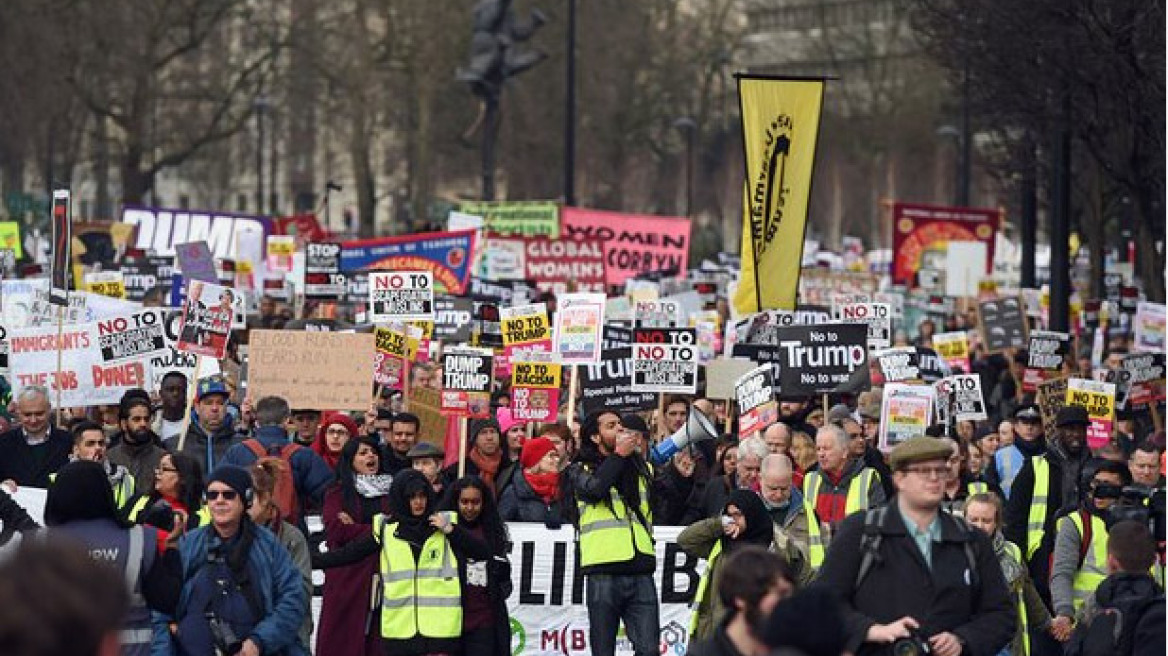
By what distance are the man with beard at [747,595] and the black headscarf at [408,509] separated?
4.24 meters

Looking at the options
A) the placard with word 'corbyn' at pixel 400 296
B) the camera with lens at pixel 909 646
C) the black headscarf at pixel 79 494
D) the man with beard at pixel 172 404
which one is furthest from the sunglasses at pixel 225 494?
the placard with word 'corbyn' at pixel 400 296

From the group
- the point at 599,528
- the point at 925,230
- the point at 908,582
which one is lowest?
the point at 599,528

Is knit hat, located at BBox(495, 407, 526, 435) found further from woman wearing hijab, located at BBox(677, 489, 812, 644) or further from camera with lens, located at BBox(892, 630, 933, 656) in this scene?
camera with lens, located at BBox(892, 630, 933, 656)

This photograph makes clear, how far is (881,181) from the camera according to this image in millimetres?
76375

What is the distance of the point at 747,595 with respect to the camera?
6.72 metres

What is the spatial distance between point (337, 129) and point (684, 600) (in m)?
54.6

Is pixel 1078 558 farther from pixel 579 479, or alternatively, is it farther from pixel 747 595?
pixel 747 595

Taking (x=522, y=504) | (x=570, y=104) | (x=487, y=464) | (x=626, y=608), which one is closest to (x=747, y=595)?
(x=626, y=608)

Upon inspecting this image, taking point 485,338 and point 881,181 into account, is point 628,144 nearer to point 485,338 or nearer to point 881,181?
point 881,181

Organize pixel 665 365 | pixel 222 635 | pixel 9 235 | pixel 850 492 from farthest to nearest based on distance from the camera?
1. pixel 9 235
2. pixel 665 365
3. pixel 850 492
4. pixel 222 635

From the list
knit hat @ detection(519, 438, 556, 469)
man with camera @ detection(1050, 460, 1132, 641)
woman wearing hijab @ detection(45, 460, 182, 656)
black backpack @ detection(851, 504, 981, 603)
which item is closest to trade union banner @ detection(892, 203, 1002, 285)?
knit hat @ detection(519, 438, 556, 469)

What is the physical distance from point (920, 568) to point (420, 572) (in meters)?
3.79

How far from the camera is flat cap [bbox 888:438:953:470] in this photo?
7.64 meters

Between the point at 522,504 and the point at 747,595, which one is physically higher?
the point at 747,595
